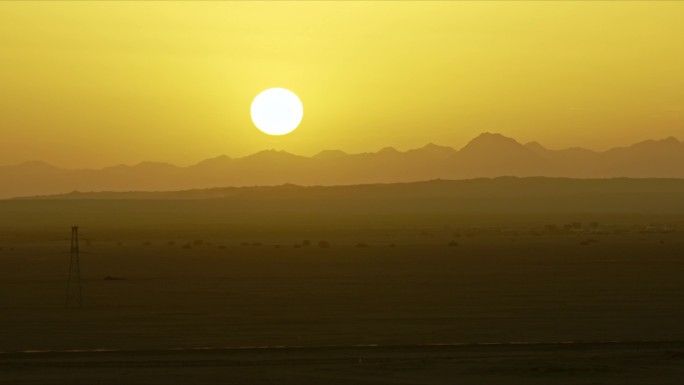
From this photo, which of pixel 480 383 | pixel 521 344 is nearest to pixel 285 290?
pixel 521 344

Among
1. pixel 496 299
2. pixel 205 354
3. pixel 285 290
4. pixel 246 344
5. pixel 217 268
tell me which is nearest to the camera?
pixel 205 354

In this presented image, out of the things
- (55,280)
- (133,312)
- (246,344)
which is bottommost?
(246,344)

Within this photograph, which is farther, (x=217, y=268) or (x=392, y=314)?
(x=217, y=268)

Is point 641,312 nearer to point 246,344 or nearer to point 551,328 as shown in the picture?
point 551,328

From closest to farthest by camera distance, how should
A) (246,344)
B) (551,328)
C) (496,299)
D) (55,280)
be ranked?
(246,344) < (551,328) < (496,299) < (55,280)

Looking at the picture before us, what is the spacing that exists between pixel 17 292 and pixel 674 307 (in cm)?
1676

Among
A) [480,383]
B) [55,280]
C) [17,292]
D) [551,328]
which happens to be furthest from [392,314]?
[55,280]

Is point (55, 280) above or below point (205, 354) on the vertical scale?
above

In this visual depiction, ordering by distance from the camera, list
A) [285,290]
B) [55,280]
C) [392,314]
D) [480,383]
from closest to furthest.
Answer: [480,383] < [392,314] < [285,290] < [55,280]

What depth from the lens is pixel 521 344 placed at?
21812 millimetres

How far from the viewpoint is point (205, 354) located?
20.9 m

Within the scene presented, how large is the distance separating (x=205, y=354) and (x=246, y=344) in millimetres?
1766

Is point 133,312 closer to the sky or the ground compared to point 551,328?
closer to the sky

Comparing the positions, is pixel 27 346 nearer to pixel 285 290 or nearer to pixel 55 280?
pixel 285 290
